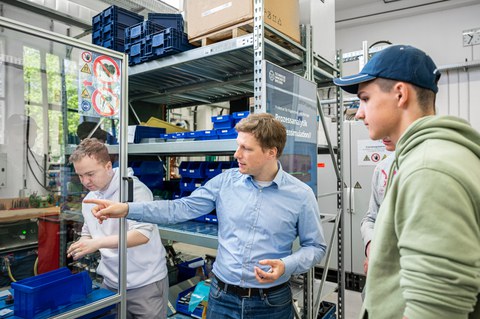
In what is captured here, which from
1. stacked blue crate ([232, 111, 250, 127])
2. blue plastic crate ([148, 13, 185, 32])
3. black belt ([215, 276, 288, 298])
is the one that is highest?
blue plastic crate ([148, 13, 185, 32])

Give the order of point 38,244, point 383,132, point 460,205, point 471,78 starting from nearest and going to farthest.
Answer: point 460,205 → point 383,132 → point 38,244 → point 471,78

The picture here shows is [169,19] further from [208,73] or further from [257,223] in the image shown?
[257,223]

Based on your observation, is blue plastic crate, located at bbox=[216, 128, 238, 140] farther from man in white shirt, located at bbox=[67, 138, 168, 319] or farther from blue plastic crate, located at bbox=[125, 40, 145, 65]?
blue plastic crate, located at bbox=[125, 40, 145, 65]

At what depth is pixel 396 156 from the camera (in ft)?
2.76

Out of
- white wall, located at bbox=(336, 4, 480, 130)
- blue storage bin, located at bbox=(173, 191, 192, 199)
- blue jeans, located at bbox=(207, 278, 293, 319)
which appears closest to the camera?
blue jeans, located at bbox=(207, 278, 293, 319)

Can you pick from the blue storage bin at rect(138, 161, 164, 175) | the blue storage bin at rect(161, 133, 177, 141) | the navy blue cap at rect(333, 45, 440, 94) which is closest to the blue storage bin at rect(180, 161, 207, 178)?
the blue storage bin at rect(161, 133, 177, 141)

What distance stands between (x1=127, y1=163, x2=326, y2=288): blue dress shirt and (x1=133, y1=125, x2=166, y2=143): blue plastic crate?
1.23m

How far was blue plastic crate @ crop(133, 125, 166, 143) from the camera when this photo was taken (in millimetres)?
2781

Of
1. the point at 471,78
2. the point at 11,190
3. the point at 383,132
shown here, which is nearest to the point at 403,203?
the point at 383,132

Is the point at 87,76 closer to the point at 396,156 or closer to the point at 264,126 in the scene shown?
the point at 264,126

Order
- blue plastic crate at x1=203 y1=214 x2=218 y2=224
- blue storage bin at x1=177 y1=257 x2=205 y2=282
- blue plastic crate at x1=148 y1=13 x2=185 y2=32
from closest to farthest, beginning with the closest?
blue plastic crate at x1=148 y1=13 x2=185 y2=32 → blue plastic crate at x1=203 y1=214 x2=218 y2=224 → blue storage bin at x1=177 y1=257 x2=205 y2=282

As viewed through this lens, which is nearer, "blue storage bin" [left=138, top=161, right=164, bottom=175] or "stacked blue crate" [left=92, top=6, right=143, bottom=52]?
"stacked blue crate" [left=92, top=6, right=143, bottom=52]

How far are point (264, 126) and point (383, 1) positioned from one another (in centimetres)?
602

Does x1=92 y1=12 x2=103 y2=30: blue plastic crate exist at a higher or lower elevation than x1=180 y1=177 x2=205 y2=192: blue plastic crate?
higher
